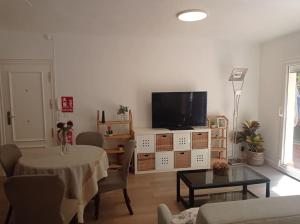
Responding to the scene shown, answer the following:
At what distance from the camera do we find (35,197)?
1857mm

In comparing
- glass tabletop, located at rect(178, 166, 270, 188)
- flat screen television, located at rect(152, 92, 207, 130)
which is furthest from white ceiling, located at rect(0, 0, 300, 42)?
glass tabletop, located at rect(178, 166, 270, 188)

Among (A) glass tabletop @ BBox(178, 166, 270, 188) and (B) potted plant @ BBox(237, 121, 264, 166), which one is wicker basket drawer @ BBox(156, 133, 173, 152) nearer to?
(A) glass tabletop @ BBox(178, 166, 270, 188)

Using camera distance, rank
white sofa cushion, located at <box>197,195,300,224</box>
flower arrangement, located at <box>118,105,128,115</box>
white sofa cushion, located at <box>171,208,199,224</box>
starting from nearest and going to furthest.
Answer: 1. white sofa cushion, located at <box>197,195,300,224</box>
2. white sofa cushion, located at <box>171,208,199,224</box>
3. flower arrangement, located at <box>118,105,128,115</box>

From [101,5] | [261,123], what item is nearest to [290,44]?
[261,123]

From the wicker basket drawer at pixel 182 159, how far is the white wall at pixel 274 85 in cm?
166

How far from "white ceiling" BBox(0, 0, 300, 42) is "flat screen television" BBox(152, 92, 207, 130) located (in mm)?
1107

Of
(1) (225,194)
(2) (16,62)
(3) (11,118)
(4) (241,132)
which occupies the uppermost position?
(2) (16,62)

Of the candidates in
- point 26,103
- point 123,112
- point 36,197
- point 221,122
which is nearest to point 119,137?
point 123,112

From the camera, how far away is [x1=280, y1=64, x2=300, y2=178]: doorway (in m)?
4.18

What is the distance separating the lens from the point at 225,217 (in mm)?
1118

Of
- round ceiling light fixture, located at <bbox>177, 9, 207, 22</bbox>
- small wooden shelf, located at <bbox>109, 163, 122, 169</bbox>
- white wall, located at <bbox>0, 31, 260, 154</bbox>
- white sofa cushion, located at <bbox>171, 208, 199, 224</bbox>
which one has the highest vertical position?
round ceiling light fixture, located at <bbox>177, 9, 207, 22</bbox>

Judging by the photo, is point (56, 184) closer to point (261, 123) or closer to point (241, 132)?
point (241, 132)

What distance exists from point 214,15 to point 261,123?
111 inches

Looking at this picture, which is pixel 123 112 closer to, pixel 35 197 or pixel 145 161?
pixel 145 161
